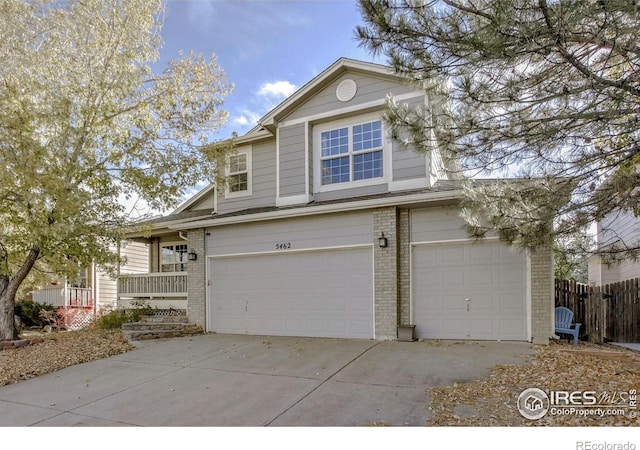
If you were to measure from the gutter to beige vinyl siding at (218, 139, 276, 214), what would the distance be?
85cm

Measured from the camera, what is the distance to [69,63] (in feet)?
30.4

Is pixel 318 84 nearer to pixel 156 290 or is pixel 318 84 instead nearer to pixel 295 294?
pixel 295 294

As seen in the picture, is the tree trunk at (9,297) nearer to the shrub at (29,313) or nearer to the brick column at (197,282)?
the brick column at (197,282)

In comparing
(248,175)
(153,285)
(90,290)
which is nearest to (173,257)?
(153,285)

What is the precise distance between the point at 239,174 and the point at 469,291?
7.09m

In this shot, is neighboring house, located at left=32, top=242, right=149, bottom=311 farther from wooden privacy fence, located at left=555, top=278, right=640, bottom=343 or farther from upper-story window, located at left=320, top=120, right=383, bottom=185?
wooden privacy fence, located at left=555, top=278, right=640, bottom=343

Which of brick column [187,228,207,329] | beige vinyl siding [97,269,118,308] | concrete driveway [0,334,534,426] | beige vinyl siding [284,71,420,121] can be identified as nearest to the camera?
concrete driveway [0,334,534,426]

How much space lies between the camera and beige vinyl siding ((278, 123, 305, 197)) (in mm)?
10484

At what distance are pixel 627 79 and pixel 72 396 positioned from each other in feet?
26.7

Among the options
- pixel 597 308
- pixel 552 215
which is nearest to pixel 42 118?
pixel 552 215

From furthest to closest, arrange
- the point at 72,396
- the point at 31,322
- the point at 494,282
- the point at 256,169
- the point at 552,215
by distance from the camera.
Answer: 1. the point at 31,322
2. the point at 256,169
3. the point at 494,282
4. the point at 72,396
5. the point at 552,215

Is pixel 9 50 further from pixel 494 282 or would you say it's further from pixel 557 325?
pixel 557 325

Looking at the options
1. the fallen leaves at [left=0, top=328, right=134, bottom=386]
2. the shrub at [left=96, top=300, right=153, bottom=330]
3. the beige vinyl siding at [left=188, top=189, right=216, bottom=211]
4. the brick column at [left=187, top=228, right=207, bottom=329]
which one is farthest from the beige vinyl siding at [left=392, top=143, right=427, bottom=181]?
the shrub at [left=96, top=300, right=153, bottom=330]

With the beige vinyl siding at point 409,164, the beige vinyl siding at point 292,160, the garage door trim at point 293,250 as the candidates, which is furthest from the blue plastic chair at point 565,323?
the beige vinyl siding at point 292,160
